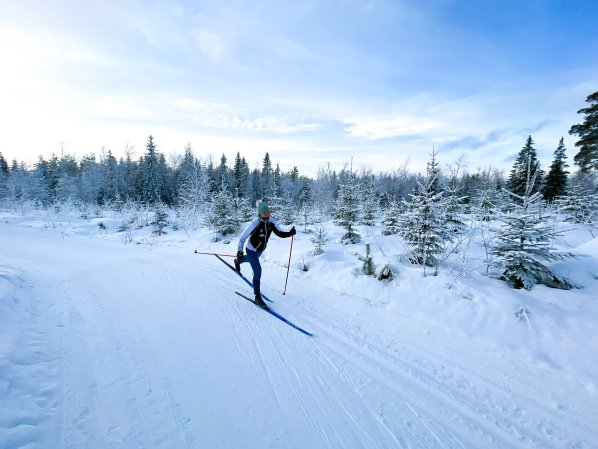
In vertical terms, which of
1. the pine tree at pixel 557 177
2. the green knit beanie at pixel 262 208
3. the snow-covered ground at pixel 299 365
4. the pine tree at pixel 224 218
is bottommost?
the snow-covered ground at pixel 299 365

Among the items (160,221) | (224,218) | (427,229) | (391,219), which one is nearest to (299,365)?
(427,229)

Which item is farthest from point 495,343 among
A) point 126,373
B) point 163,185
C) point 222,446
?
point 163,185

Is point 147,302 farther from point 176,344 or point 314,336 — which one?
point 314,336

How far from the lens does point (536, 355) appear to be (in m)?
4.56

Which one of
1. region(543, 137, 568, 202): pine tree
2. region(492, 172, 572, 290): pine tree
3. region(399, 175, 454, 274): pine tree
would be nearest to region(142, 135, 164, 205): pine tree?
region(399, 175, 454, 274): pine tree

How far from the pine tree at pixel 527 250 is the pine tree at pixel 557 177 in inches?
1170

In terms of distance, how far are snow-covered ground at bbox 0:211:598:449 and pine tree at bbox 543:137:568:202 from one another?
29.3 m

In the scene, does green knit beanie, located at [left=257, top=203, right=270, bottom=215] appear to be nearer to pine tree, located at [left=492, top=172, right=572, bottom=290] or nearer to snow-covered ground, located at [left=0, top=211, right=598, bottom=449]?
snow-covered ground, located at [left=0, top=211, right=598, bottom=449]

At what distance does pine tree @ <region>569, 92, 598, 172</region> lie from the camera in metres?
17.7

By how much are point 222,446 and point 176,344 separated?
2.06 metres

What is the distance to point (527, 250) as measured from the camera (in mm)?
6398

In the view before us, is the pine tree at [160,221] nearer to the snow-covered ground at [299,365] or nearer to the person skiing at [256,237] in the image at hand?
the snow-covered ground at [299,365]

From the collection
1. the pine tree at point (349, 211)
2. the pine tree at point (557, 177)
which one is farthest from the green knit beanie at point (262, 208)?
A: the pine tree at point (557, 177)

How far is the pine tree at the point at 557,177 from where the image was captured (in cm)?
2813
